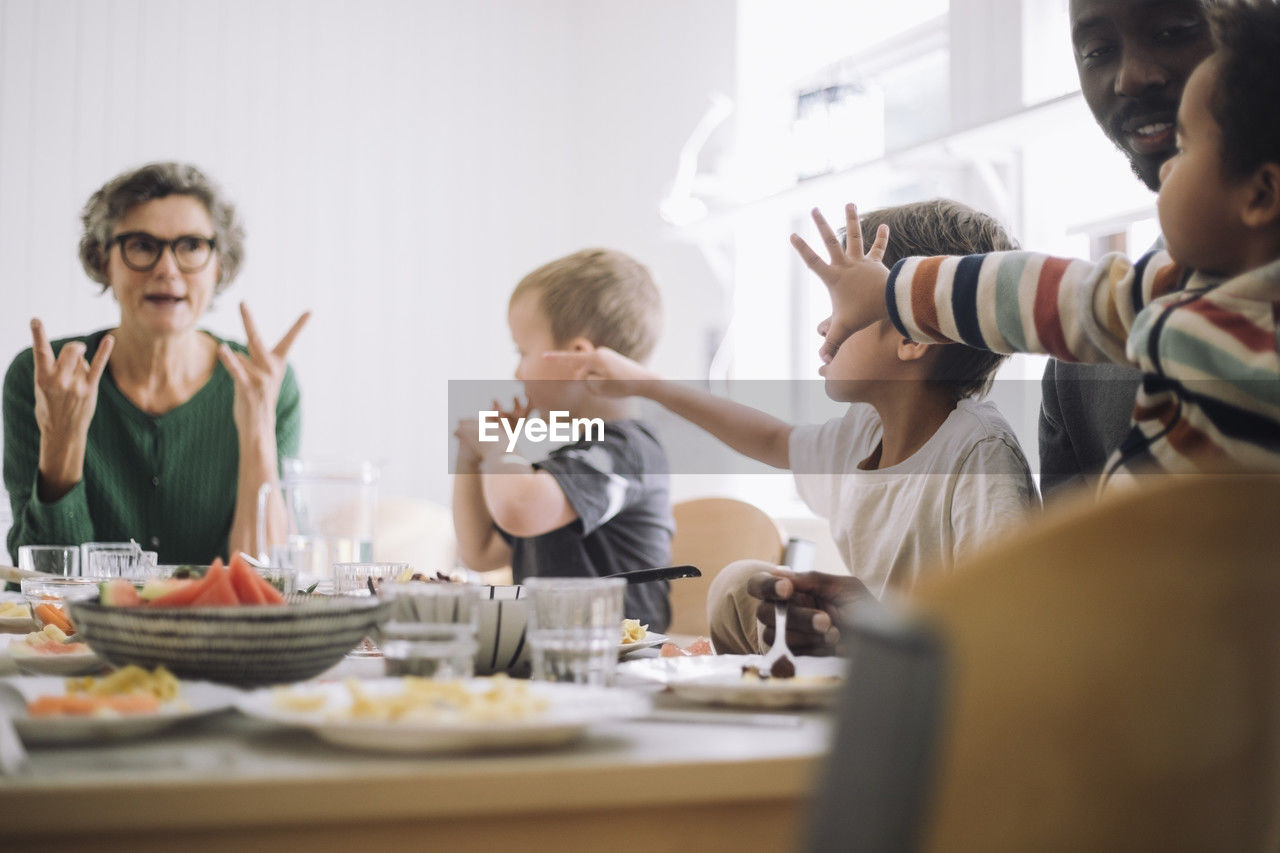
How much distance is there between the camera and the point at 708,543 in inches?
87.5

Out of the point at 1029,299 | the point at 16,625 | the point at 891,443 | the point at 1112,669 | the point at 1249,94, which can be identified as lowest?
the point at 16,625

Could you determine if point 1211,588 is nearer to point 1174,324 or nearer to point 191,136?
point 1174,324

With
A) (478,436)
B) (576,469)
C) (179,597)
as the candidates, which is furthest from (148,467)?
(179,597)

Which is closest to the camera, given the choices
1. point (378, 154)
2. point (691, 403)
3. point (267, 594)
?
point (267, 594)

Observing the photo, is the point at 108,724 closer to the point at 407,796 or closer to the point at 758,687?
the point at 407,796

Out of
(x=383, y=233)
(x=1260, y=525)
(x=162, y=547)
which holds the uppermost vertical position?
(x=383, y=233)

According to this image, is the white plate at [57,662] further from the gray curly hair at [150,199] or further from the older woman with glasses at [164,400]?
the gray curly hair at [150,199]

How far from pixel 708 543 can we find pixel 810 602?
1.27 metres

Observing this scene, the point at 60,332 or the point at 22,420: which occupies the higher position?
the point at 60,332

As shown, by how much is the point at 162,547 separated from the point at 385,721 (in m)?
1.75

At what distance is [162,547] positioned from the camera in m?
2.11

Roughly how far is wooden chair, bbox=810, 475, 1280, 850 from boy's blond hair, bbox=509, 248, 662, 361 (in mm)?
1717

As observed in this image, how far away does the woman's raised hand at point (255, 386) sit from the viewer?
6.92 ft

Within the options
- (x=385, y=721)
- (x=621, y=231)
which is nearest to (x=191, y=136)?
(x=621, y=231)
